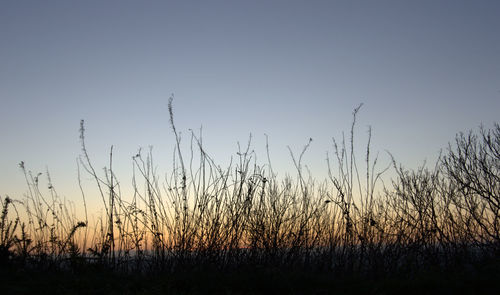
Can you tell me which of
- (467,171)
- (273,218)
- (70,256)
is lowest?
(70,256)

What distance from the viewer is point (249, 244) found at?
15.6ft

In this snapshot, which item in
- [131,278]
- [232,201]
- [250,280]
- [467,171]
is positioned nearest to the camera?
[250,280]

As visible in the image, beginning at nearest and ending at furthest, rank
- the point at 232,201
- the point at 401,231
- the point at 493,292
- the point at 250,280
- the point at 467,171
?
the point at 493,292 < the point at 250,280 < the point at 232,201 < the point at 401,231 < the point at 467,171

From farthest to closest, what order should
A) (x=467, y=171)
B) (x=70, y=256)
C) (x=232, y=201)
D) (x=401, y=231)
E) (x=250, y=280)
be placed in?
(x=467, y=171) → (x=401, y=231) → (x=232, y=201) → (x=70, y=256) → (x=250, y=280)

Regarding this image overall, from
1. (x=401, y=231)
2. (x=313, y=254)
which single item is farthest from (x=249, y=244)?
(x=401, y=231)

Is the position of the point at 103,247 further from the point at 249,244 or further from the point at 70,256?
the point at 249,244

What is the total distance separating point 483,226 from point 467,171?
1.56 metres

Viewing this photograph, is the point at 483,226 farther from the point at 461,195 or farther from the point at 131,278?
the point at 131,278

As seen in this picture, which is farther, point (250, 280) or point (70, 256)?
point (70, 256)

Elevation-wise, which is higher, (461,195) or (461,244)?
(461,195)

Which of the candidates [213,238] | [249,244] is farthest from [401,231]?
[213,238]

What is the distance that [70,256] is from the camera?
4.42 metres

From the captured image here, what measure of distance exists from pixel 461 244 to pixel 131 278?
4457 mm

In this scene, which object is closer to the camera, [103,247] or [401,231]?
[103,247]
